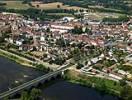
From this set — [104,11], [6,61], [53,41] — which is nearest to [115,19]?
[104,11]

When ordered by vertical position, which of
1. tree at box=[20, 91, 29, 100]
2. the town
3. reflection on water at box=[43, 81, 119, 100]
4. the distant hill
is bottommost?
reflection on water at box=[43, 81, 119, 100]

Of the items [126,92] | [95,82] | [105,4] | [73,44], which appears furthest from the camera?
[105,4]

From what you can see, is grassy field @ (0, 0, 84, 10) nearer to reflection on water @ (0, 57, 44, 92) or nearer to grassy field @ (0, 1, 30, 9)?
grassy field @ (0, 1, 30, 9)

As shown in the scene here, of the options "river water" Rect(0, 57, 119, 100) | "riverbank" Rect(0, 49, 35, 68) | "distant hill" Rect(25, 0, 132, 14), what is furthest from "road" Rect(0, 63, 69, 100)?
"distant hill" Rect(25, 0, 132, 14)

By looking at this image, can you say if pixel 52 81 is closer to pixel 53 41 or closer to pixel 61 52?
pixel 61 52

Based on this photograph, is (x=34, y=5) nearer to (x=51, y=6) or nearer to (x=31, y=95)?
(x=51, y=6)

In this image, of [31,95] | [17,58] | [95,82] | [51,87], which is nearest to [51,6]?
[17,58]
